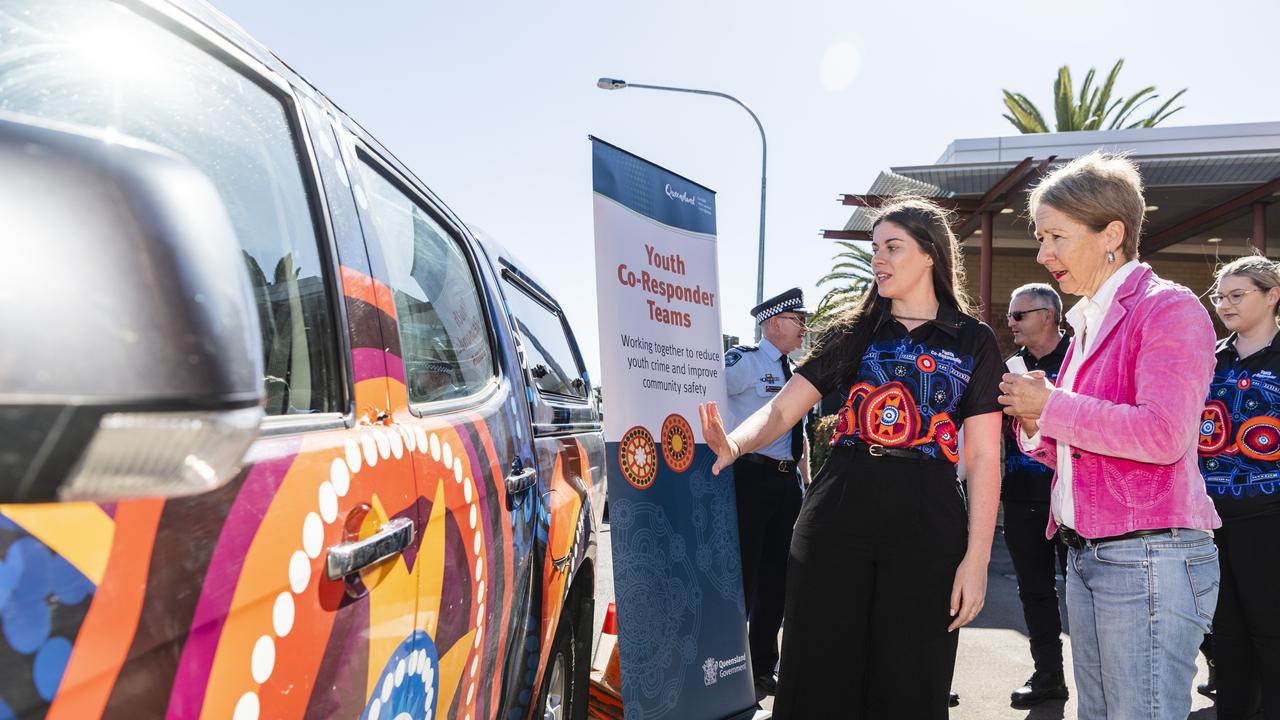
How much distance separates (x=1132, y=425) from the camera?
6.71 ft

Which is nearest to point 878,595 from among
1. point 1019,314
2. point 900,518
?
point 900,518

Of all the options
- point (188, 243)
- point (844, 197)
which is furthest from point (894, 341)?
point (844, 197)

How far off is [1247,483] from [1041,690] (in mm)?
1531

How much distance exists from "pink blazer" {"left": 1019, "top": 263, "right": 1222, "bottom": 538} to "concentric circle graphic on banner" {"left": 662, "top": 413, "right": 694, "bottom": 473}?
1782 mm

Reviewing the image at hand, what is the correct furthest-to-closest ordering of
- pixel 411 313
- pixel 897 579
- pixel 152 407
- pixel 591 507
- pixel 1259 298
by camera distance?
pixel 1259 298 → pixel 591 507 → pixel 897 579 → pixel 411 313 → pixel 152 407

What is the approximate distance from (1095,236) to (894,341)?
2.33 ft

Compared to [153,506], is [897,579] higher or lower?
lower

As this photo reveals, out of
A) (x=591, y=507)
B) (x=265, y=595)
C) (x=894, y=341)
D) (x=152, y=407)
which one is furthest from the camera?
(x=591, y=507)

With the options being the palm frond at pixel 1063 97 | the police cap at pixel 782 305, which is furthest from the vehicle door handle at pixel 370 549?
the palm frond at pixel 1063 97

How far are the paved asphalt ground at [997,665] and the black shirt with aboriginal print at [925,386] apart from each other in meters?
2.31

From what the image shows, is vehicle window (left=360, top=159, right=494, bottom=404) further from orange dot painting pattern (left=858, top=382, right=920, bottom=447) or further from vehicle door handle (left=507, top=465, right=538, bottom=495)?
orange dot painting pattern (left=858, top=382, right=920, bottom=447)

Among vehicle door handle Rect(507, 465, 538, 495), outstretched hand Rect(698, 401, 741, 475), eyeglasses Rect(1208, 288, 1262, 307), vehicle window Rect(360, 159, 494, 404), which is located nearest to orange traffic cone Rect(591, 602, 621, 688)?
outstretched hand Rect(698, 401, 741, 475)

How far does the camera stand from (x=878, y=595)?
2611 millimetres

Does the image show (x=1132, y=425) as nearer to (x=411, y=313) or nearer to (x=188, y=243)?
(x=411, y=313)
